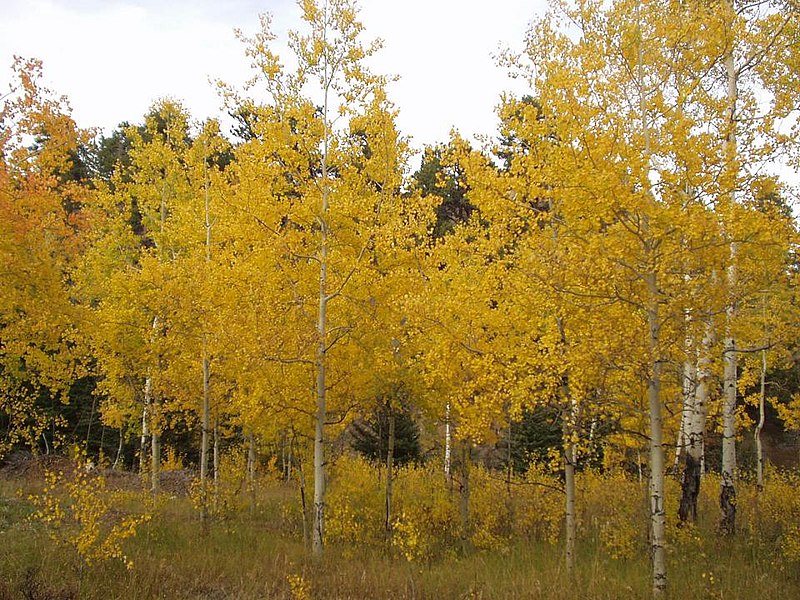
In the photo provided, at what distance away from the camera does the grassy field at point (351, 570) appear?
6.30 metres

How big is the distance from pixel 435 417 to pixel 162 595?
499 centimetres

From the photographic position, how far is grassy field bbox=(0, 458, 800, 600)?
20.7ft

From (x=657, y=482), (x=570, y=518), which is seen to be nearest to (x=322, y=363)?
(x=570, y=518)

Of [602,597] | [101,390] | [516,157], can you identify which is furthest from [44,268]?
[602,597]

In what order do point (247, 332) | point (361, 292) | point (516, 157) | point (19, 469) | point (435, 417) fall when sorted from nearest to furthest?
point (516, 157)
point (247, 332)
point (361, 292)
point (435, 417)
point (19, 469)

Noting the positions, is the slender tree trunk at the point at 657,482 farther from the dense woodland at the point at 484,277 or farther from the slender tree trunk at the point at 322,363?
the slender tree trunk at the point at 322,363

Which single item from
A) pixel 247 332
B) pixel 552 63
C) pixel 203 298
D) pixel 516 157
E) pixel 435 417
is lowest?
pixel 435 417

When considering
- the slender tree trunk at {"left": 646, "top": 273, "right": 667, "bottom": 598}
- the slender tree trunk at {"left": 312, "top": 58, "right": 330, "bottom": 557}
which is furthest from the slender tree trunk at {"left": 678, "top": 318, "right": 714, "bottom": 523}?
the slender tree trunk at {"left": 312, "top": 58, "right": 330, "bottom": 557}

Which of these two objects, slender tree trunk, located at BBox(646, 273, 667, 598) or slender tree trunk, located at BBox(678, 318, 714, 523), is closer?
slender tree trunk, located at BBox(646, 273, 667, 598)

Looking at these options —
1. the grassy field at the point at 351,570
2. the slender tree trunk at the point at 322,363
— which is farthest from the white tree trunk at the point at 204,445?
the slender tree trunk at the point at 322,363

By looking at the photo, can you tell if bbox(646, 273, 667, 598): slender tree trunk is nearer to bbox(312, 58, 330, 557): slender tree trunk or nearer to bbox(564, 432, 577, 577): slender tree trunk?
bbox(564, 432, 577, 577): slender tree trunk

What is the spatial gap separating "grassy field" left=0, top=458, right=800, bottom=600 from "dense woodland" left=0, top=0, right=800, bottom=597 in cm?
37

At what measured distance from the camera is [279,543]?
909 centimetres

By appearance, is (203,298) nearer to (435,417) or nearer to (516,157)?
(435,417)
